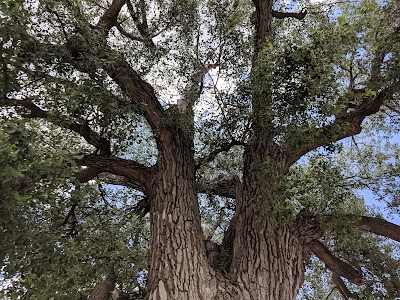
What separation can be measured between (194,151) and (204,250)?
5.86 feet

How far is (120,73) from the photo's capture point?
5574mm

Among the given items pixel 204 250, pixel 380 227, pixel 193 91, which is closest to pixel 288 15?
pixel 193 91

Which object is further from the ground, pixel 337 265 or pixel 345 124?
pixel 345 124

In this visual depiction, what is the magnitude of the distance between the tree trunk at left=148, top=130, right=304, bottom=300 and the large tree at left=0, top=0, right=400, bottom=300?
0.02 meters

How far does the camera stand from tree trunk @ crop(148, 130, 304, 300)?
13.8ft

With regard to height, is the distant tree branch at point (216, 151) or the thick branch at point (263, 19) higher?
the thick branch at point (263, 19)

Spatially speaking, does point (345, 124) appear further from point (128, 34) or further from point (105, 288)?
point (128, 34)

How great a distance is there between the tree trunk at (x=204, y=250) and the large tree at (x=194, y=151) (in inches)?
0.7

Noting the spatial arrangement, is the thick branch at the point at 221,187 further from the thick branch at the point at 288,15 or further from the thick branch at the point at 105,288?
the thick branch at the point at 288,15

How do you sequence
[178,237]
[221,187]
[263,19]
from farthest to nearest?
[221,187] < [263,19] < [178,237]

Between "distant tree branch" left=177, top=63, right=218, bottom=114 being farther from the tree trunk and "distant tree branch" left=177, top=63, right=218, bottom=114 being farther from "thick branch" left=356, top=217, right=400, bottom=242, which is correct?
"thick branch" left=356, top=217, right=400, bottom=242

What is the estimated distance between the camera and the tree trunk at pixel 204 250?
4195mm

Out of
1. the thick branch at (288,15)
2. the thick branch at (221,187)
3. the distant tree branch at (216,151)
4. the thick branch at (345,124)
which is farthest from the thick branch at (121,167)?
the thick branch at (288,15)

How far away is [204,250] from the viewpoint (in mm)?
4691
